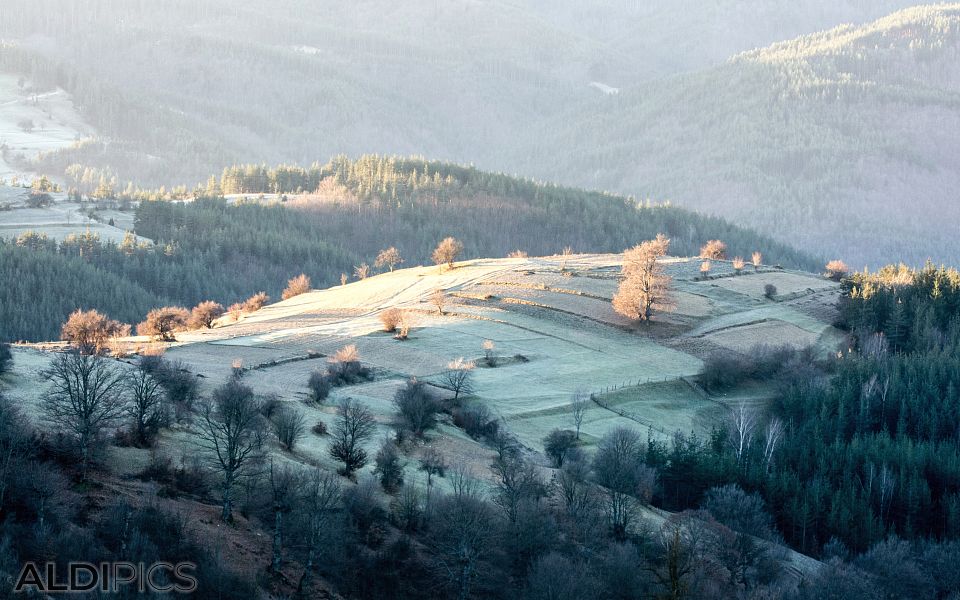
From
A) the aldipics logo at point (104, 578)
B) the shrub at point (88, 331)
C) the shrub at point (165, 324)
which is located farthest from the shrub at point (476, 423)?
the aldipics logo at point (104, 578)

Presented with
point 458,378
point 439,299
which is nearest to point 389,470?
point 458,378

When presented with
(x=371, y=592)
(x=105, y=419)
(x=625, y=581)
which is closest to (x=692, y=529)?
(x=625, y=581)

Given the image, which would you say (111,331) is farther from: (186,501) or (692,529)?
(692,529)

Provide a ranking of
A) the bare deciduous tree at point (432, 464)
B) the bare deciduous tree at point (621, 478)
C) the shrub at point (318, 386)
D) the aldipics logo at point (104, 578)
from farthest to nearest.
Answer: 1. the shrub at point (318, 386)
2. the bare deciduous tree at point (432, 464)
3. the bare deciduous tree at point (621, 478)
4. the aldipics logo at point (104, 578)

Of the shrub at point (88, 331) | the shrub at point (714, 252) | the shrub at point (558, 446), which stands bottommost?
the shrub at point (558, 446)

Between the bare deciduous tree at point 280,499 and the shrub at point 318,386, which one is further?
the shrub at point 318,386

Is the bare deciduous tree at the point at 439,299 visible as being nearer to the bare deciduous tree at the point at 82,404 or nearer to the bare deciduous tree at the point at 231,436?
the bare deciduous tree at the point at 231,436

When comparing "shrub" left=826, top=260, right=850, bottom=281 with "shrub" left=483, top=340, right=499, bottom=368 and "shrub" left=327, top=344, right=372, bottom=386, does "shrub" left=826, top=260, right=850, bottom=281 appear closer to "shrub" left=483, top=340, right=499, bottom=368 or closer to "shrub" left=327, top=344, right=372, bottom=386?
"shrub" left=483, top=340, right=499, bottom=368

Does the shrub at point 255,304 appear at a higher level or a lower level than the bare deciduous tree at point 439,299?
lower
